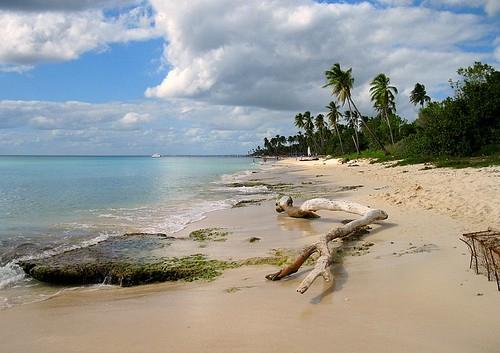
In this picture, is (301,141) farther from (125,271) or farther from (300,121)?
(125,271)

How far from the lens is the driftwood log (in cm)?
646

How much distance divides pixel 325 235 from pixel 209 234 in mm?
4902

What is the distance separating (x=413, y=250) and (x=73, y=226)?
1201 cm

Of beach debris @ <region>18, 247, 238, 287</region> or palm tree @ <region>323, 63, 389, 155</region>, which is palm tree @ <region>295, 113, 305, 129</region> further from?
beach debris @ <region>18, 247, 238, 287</region>

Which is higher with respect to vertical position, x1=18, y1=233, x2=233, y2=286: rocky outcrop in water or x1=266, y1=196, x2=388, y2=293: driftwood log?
x1=266, y1=196, x2=388, y2=293: driftwood log

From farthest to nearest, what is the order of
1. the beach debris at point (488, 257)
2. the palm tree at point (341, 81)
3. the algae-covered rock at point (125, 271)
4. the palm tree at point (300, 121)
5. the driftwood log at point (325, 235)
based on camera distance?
the palm tree at point (300, 121), the palm tree at point (341, 81), the algae-covered rock at point (125, 271), the driftwood log at point (325, 235), the beach debris at point (488, 257)

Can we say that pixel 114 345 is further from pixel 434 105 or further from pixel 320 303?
pixel 434 105

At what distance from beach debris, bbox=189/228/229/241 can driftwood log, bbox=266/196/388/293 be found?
2763 millimetres

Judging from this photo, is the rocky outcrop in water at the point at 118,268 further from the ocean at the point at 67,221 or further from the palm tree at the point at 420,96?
the palm tree at the point at 420,96

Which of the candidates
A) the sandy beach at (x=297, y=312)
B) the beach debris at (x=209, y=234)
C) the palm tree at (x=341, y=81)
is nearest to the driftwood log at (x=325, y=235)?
the sandy beach at (x=297, y=312)

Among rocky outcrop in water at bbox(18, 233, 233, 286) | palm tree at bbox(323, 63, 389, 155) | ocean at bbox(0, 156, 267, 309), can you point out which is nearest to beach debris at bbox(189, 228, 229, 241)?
ocean at bbox(0, 156, 267, 309)

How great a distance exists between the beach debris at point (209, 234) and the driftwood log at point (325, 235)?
276 cm

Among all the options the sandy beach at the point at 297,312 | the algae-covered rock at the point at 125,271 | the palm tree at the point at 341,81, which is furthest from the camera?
the palm tree at the point at 341,81

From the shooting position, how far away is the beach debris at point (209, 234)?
11695mm
